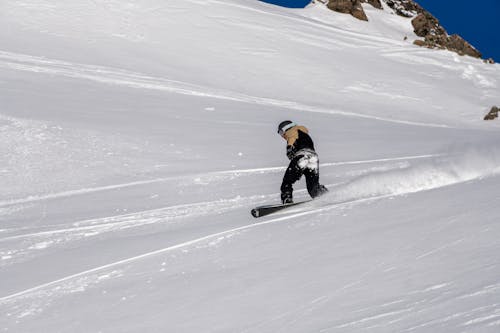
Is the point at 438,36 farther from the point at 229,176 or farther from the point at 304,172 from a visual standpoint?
the point at 304,172

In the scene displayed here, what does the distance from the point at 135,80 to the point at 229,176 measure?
9088 mm

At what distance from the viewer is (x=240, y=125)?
1647cm

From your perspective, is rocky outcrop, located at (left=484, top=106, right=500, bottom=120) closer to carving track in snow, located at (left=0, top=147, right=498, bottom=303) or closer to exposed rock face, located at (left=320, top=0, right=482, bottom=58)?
carving track in snow, located at (left=0, top=147, right=498, bottom=303)

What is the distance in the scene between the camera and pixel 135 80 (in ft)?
66.0

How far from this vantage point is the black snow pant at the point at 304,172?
354 inches

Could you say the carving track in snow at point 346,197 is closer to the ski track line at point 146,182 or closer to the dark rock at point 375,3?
the ski track line at point 146,182

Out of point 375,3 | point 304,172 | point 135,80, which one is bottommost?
point 304,172

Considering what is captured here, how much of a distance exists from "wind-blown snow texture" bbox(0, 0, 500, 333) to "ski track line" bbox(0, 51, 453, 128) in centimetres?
11

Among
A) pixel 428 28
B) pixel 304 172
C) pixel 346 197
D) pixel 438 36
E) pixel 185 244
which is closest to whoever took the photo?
pixel 185 244

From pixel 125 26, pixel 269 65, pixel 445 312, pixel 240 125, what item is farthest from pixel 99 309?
pixel 125 26

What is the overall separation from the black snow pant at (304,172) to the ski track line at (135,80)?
10.2 meters

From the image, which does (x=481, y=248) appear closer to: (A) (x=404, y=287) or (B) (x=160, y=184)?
(A) (x=404, y=287)

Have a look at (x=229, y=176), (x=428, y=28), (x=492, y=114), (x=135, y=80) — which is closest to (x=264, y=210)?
(x=229, y=176)

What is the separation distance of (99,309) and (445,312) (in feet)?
9.48
